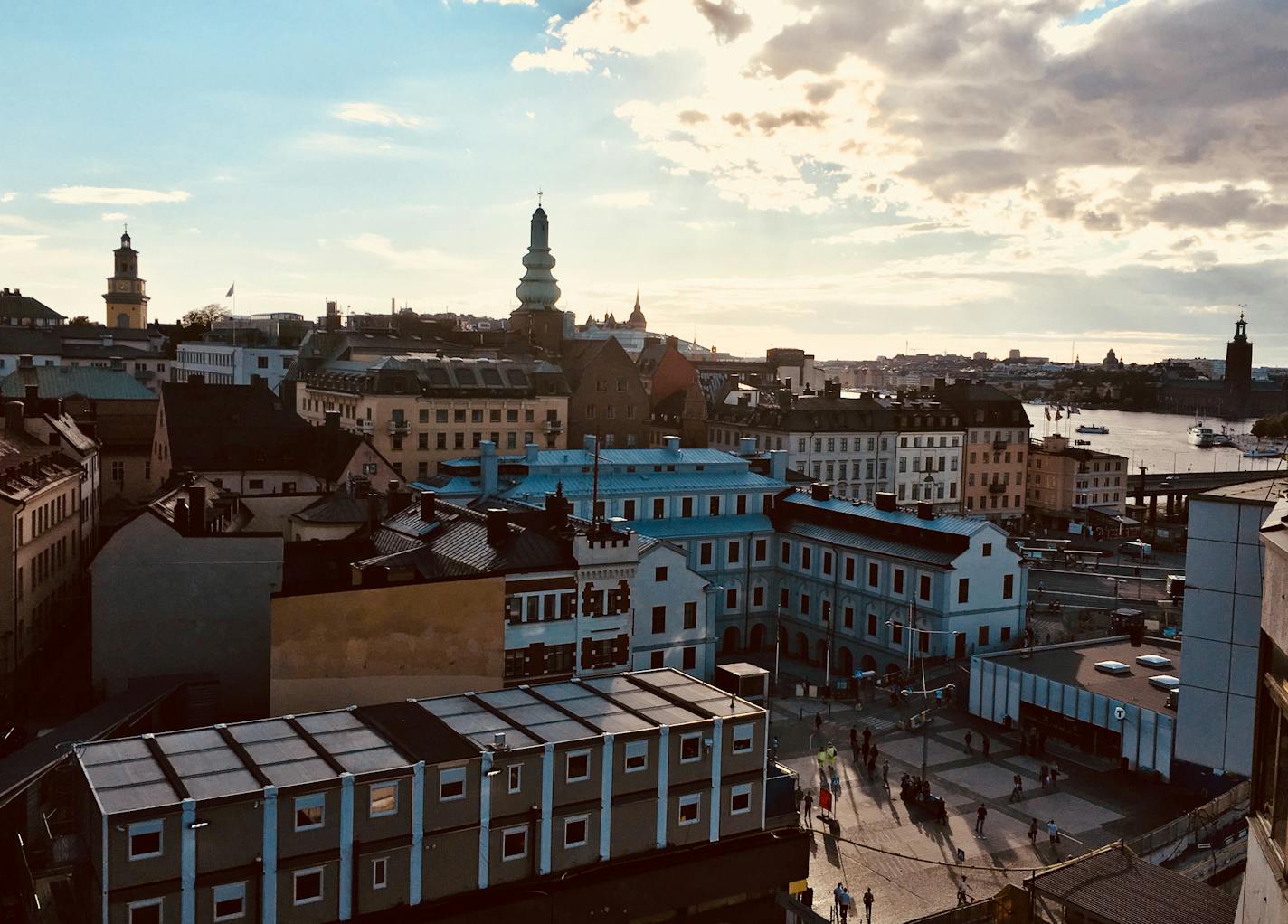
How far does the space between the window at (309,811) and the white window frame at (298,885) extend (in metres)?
1.08

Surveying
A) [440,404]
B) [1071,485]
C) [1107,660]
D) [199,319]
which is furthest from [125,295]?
[1107,660]

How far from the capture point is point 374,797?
102ft

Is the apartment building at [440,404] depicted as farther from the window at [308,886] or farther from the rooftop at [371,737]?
the window at [308,886]

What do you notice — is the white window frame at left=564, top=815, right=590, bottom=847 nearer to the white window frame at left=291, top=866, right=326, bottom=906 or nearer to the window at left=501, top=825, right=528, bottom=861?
the window at left=501, top=825, right=528, bottom=861

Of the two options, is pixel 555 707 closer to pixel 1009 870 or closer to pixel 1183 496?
pixel 1009 870

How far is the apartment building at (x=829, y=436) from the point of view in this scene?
101 m

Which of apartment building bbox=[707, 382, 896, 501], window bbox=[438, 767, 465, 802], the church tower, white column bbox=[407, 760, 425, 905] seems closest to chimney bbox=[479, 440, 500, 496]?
window bbox=[438, 767, 465, 802]

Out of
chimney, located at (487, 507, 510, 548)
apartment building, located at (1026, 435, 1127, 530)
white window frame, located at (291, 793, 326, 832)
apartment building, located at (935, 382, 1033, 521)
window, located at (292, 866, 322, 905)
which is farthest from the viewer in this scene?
apartment building, located at (1026, 435, 1127, 530)

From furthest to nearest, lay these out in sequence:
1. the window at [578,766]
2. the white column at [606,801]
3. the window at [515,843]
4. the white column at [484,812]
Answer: the white column at [606,801], the window at [578,766], the window at [515,843], the white column at [484,812]

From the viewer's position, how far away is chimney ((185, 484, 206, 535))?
4753 centimetres

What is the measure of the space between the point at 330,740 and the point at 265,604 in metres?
14.0

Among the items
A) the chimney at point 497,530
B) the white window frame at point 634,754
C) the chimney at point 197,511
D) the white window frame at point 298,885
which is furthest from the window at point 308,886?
the chimney at point 197,511

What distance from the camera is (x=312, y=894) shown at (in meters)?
30.3

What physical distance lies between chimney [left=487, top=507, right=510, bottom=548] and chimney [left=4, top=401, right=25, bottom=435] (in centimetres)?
2737
